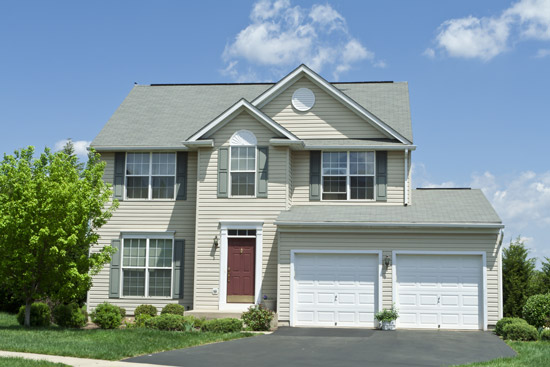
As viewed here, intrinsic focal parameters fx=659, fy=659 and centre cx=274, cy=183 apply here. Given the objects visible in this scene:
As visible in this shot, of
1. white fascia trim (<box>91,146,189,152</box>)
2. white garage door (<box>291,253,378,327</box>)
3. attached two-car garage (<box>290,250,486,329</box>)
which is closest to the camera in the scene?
attached two-car garage (<box>290,250,486,329</box>)

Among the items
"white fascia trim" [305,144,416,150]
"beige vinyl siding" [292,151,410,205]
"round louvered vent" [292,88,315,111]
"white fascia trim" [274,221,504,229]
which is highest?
"round louvered vent" [292,88,315,111]

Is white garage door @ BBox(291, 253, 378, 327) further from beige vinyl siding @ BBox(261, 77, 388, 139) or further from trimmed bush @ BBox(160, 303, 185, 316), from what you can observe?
beige vinyl siding @ BBox(261, 77, 388, 139)

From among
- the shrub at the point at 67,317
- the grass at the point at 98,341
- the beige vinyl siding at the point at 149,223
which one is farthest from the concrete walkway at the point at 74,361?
the beige vinyl siding at the point at 149,223

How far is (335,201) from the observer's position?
941 inches

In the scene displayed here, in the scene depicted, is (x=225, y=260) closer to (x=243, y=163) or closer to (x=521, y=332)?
(x=243, y=163)

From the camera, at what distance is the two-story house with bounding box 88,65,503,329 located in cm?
2150

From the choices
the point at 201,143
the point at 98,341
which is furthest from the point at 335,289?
the point at 98,341

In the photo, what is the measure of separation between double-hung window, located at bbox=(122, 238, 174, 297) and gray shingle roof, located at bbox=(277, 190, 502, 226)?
488 cm

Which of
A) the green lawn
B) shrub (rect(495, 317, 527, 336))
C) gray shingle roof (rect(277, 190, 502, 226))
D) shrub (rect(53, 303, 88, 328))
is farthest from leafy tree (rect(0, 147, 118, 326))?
shrub (rect(495, 317, 527, 336))

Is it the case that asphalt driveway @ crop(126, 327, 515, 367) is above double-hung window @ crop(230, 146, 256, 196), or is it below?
below

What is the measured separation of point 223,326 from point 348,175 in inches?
297

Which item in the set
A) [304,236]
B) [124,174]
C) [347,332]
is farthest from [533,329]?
[124,174]

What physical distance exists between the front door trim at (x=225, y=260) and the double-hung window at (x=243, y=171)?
106 cm

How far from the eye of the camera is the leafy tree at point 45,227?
62.1 feet
